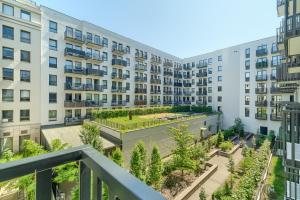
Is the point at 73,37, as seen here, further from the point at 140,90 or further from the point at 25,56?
the point at 140,90

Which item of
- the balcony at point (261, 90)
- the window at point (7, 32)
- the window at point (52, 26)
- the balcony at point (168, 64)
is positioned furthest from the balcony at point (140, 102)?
the window at point (7, 32)

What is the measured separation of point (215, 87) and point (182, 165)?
31786 mm

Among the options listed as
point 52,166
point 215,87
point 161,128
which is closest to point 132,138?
point 161,128

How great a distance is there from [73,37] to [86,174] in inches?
1162

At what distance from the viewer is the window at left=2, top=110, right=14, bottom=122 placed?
20.8 meters

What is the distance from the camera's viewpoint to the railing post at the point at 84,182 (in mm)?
1506

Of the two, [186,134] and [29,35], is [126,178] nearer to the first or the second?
[186,134]

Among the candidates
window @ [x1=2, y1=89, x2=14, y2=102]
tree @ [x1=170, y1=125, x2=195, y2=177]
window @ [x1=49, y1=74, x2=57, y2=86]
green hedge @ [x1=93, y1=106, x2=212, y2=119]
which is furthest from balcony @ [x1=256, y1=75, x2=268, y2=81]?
window @ [x1=2, y1=89, x2=14, y2=102]

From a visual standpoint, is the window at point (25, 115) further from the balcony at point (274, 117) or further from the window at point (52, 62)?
the balcony at point (274, 117)

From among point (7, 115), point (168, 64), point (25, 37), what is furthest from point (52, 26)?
point (168, 64)

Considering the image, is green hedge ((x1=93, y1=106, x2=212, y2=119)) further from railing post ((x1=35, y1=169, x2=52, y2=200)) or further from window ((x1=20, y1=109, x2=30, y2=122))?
railing post ((x1=35, y1=169, x2=52, y2=200))

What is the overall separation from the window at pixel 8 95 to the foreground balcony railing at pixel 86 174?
25.2 meters

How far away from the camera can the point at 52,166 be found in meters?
1.50

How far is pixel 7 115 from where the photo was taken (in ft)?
69.2
